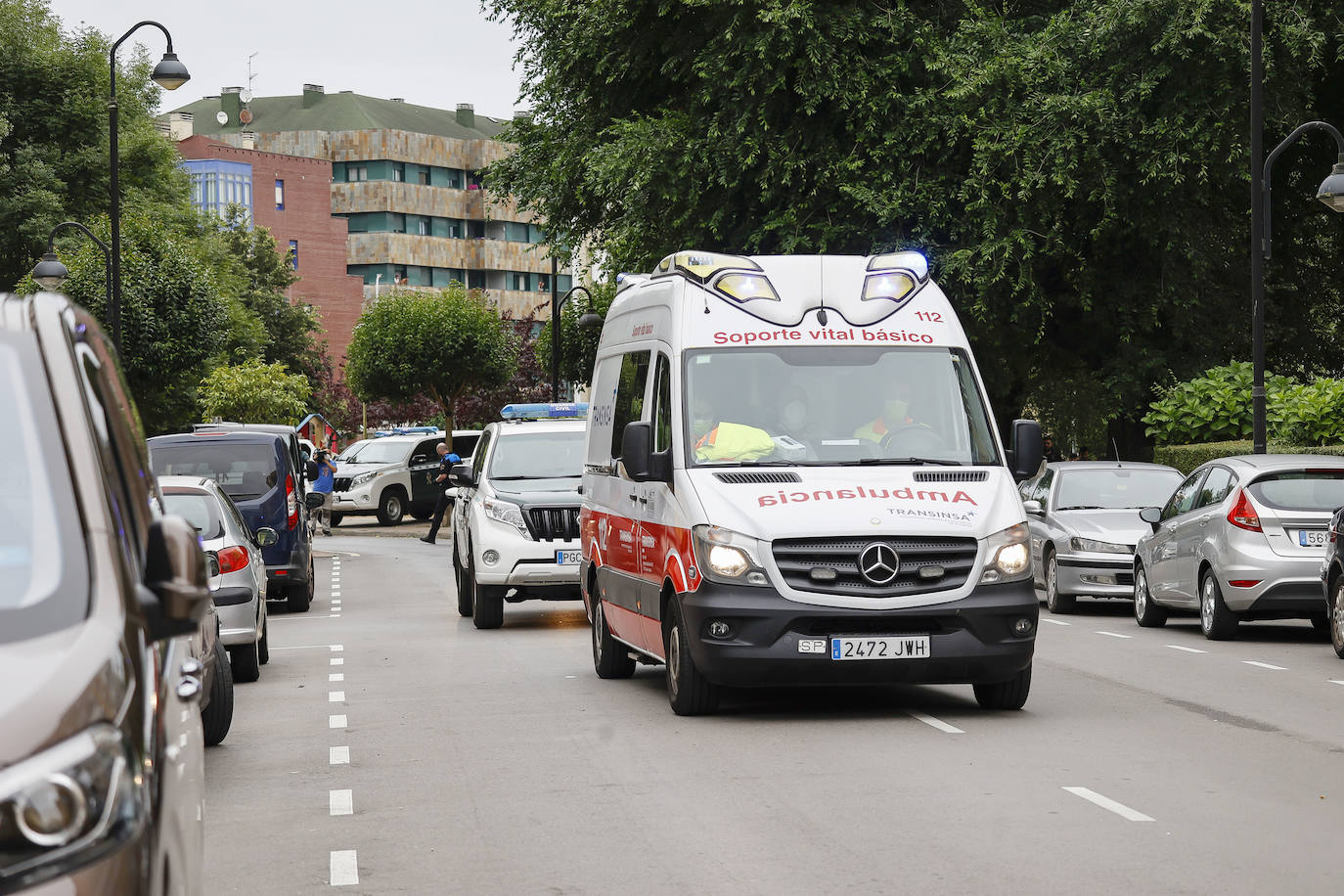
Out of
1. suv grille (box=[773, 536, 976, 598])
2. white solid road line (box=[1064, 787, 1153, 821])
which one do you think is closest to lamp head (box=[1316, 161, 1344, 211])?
suv grille (box=[773, 536, 976, 598])

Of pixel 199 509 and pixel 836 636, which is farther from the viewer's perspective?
pixel 199 509

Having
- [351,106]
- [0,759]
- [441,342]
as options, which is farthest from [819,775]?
[351,106]

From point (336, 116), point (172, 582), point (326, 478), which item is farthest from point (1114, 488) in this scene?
point (336, 116)

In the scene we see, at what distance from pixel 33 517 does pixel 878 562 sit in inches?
279

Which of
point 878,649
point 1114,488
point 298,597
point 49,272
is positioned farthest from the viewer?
point 49,272

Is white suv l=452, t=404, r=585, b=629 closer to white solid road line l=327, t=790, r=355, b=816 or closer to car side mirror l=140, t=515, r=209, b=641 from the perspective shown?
white solid road line l=327, t=790, r=355, b=816

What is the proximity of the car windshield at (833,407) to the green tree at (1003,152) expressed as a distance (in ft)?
54.7

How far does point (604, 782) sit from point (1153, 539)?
421 inches

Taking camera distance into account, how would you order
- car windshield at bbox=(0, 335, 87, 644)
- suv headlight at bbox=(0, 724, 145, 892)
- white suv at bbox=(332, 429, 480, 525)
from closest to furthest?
suv headlight at bbox=(0, 724, 145, 892) → car windshield at bbox=(0, 335, 87, 644) → white suv at bbox=(332, 429, 480, 525)

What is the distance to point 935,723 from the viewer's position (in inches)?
420

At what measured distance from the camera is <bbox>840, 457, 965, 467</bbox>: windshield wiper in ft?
36.6

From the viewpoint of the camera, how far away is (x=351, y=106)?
127 metres

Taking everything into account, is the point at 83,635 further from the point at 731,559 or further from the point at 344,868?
the point at 731,559

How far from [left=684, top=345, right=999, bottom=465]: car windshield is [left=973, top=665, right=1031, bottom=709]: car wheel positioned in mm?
1279
